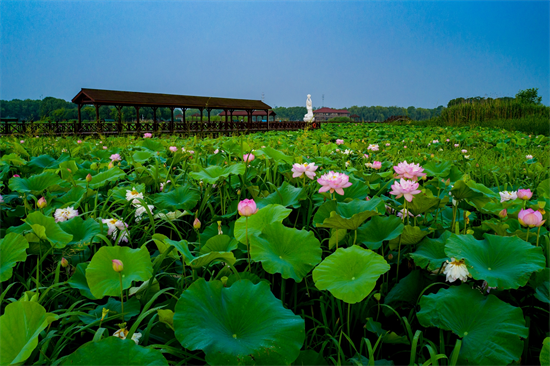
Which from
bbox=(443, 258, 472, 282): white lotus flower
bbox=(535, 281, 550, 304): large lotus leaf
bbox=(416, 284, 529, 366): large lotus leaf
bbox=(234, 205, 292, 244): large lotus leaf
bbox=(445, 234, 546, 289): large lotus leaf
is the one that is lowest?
bbox=(416, 284, 529, 366): large lotus leaf

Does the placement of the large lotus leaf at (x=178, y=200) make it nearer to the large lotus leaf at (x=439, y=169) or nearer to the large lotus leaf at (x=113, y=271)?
the large lotus leaf at (x=113, y=271)

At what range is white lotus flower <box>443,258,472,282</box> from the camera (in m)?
0.74

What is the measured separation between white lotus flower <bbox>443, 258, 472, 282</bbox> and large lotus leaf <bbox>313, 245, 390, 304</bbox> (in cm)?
18

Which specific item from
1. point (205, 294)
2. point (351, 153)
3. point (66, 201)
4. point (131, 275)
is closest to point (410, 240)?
point (205, 294)

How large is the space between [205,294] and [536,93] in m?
54.2

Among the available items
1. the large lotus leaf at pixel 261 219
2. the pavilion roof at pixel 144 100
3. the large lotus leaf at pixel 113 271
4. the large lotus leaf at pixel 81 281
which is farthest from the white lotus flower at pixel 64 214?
the pavilion roof at pixel 144 100

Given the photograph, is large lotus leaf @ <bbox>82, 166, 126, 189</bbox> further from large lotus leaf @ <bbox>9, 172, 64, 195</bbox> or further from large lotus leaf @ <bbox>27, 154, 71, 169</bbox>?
large lotus leaf @ <bbox>27, 154, 71, 169</bbox>

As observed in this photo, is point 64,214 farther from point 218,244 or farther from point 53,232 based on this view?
point 218,244

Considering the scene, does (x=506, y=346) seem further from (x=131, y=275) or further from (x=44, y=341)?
(x=44, y=341)

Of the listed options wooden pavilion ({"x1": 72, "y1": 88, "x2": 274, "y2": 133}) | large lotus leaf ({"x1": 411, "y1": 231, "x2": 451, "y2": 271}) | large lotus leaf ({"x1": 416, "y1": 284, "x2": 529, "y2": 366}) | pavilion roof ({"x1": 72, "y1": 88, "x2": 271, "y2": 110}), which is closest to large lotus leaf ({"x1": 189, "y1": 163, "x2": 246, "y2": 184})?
large lotus leaf ({"x1": 411, "y1": 231, "x2": 451, "y2": 271})

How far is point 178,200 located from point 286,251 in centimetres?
65

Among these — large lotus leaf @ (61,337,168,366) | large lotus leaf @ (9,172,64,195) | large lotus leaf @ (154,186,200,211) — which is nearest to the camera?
large lotus leaf @ (61,337,168,366)

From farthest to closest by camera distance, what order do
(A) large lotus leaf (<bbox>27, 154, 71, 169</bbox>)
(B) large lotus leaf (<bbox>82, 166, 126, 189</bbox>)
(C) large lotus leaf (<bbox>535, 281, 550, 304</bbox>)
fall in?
(A) large lotus leaf (<bbox>27, 154, 71, 169</bbox>) < (B) large lotus leaf (<bbox>82, 166, 126, 189</bbox>) < (C) large lotus leaf (<bbox>535, 281, 550, 304</bbox>)

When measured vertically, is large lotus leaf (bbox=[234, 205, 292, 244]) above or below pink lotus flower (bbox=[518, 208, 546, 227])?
below
